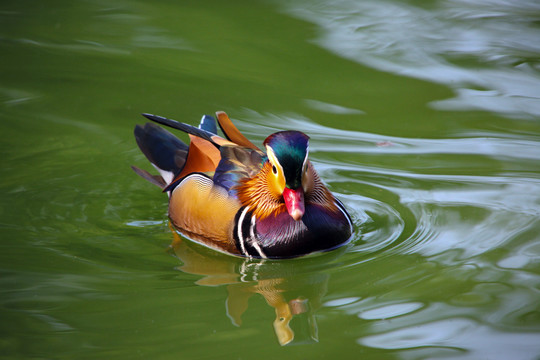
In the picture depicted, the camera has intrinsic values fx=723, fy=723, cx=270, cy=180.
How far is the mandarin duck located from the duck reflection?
99 mm

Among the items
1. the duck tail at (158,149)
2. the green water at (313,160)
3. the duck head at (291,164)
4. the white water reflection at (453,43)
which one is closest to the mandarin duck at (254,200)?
the duck head at (291,164)

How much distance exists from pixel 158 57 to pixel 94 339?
5251 millimetres

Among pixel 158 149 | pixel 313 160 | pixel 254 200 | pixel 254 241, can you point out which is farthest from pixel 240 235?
pixel 313 160

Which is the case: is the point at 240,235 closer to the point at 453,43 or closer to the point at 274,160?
the point at 274,160

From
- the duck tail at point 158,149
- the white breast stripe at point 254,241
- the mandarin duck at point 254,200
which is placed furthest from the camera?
the duck tail at point 158,149

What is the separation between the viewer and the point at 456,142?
6.80 metres

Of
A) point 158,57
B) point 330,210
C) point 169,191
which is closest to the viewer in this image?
point 330,210

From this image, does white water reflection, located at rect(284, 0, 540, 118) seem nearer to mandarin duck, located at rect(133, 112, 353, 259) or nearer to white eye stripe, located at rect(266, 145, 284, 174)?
mandarin duck, located at rect(133, 112, 353, 259)

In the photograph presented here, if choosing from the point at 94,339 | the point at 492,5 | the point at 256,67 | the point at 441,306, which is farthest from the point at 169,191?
the point at 492,5

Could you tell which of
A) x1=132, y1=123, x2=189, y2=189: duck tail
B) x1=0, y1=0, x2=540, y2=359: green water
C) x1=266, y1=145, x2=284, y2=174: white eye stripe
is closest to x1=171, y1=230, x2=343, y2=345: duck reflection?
x1=0, y1=0, x2=540, y2=359: green water

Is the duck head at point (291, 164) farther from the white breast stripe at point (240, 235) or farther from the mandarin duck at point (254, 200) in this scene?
the white breast stripe at point (240, 235)

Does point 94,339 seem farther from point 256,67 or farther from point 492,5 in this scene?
point 492,5

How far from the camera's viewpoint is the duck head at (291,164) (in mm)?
4605

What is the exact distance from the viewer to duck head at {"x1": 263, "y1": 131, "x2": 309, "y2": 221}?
A: 4.61 metres
